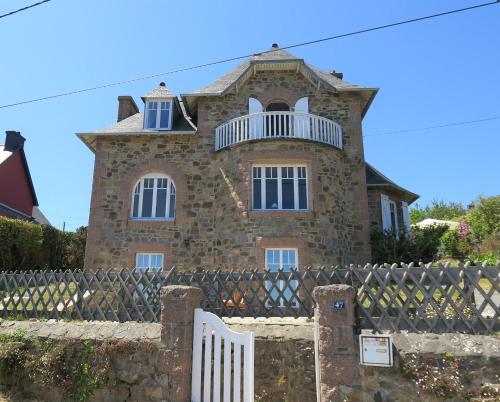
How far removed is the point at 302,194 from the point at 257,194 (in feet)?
5.18

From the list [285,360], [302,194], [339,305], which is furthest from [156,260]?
[339,305]

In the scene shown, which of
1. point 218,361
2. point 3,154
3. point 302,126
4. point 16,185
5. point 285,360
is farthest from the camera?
point 16,185

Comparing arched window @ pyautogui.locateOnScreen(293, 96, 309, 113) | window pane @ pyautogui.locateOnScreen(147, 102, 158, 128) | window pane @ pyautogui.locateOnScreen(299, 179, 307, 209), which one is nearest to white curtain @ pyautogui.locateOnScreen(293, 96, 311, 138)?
arched window @ pyautogui.locateOnScreen(293, 96, 309, 113)

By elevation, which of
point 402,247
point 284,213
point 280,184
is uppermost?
point 280,184

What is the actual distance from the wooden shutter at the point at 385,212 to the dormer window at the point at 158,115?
919 centimetres

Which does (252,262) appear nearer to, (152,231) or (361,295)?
(152,231)

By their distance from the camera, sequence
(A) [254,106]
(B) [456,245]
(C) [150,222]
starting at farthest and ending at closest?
(B) [456,245] < (A) [254,106] < (C) [150,222]

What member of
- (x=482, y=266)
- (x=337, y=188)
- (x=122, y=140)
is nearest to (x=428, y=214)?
(x=337, y=188)

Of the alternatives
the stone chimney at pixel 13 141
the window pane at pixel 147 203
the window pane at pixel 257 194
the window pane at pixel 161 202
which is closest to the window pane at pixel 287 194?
the window pane at pixel 257 194

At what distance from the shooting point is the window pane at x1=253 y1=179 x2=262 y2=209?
46.1 ft

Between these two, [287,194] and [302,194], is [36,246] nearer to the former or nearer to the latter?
[287,194]

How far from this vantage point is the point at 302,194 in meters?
14.1

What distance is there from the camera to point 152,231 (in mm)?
14992

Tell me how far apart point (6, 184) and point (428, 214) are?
48705 mm
